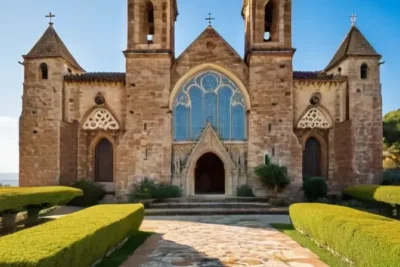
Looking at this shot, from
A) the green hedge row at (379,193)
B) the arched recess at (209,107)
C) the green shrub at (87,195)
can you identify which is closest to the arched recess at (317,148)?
the green hedge row at (379,193)

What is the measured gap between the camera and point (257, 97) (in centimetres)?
2411

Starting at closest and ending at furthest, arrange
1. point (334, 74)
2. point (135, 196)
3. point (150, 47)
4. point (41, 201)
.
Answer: point (41, 201), point (135, 196), point (150, 47), point (334, 74)

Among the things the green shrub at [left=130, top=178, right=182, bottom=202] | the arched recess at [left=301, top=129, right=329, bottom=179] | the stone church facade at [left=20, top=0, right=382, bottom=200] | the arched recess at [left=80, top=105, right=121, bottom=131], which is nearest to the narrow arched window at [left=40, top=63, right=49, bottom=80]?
the stone church facade at [left=20, top=0, right=382, bottom=200]

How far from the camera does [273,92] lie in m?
24.1

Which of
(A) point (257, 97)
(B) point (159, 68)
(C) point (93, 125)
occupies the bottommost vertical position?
(C) point (93, 125)

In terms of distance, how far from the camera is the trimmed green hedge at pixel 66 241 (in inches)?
215

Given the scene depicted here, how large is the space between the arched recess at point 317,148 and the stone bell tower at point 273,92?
6.07 feet

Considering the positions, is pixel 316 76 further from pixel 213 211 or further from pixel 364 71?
pixel 213 211

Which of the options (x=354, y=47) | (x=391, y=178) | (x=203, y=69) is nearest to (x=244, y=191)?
(x=203, y=69)

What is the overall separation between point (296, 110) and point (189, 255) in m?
16.6

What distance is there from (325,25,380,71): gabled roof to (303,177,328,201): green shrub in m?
7.37

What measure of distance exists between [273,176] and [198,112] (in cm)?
562

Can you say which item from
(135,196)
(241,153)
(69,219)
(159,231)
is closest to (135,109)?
(135,196)

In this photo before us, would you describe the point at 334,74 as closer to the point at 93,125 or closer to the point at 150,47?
the point at 150,47
